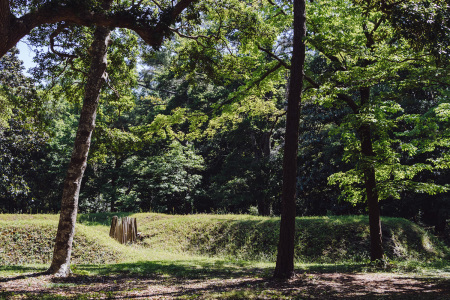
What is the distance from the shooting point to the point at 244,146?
28.0 metres

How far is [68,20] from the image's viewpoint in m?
5.84

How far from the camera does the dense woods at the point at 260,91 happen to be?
6.43m

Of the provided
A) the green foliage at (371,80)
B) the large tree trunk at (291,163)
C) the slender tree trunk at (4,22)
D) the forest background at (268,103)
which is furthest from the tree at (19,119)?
the green foliage at (371,80)

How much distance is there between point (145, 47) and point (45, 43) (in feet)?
11.9

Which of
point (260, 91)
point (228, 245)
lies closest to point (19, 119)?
point (260, 91)

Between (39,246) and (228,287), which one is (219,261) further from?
(39,246)

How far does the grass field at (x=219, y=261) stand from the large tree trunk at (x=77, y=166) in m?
0.59

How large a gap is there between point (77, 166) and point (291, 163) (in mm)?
5575

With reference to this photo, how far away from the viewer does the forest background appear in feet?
29.6

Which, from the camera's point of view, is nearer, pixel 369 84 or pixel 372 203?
pixel 369 84

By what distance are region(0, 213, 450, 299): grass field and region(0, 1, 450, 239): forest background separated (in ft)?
6.55

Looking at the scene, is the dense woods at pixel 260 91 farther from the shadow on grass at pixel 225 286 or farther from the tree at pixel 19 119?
the shadow on grass at pixel 225 286

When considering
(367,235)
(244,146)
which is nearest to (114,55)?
(367,235)

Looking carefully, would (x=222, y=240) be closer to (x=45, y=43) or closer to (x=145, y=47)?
(x=145, y=47)
